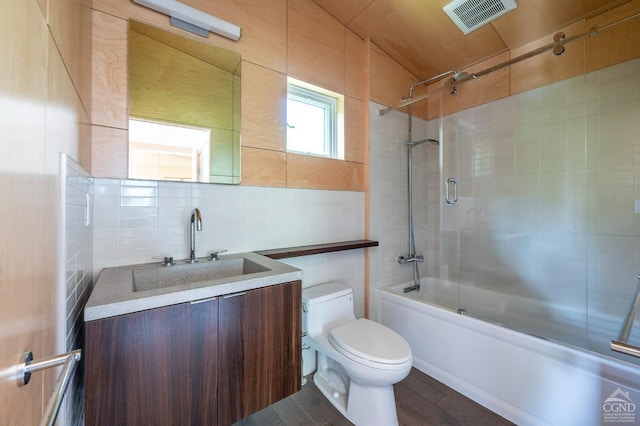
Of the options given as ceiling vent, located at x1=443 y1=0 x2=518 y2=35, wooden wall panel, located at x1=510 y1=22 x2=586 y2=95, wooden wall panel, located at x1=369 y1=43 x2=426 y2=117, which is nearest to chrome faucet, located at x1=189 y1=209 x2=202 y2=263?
wooden wall panel, located at x1=369 y1=43 x2=426 y2=117

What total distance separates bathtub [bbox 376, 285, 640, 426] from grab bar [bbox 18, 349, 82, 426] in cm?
189

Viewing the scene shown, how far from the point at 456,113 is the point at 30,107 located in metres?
2.79

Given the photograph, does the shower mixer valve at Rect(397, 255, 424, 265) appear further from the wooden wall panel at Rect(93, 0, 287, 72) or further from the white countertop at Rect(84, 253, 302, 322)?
the wooden wall panel at Rect(93, 0, 287, 72)

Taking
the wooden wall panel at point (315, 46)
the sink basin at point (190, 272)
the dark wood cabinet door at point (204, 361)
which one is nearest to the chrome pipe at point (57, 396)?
the dark wood cabinet door at point (204, 361)

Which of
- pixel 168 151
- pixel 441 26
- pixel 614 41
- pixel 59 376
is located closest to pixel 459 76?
pixel 441 26

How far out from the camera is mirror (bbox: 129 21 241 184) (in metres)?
1.31

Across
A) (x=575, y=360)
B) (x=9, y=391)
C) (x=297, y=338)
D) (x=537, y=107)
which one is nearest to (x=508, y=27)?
(x=537, y=107)

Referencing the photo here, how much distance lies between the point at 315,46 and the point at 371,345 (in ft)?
6.85

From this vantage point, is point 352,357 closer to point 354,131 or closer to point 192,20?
point 354,131

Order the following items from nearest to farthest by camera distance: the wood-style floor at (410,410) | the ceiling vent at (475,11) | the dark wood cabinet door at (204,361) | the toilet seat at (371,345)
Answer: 1. the dark wood cabinet door at (204,361)
2. the toilet seat at (371,345)
3. the wood-style floor at (410,410)
4. the ceiling vent at (475,11)

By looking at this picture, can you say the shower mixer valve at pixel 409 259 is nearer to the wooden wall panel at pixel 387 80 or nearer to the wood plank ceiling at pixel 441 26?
the wooden wall panel at pixel 387 80

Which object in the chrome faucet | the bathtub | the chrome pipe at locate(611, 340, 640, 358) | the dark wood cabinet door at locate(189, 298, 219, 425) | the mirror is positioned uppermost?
the mirror

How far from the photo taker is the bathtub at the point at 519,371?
1187mm

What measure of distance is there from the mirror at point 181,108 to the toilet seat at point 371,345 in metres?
1.13
